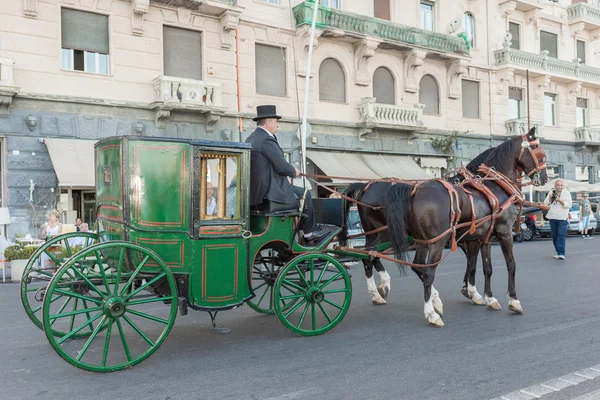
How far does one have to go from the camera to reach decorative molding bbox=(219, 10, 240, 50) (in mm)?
17109

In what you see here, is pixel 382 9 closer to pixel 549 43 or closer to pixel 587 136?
pixel 549 43

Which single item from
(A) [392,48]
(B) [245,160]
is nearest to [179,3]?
(A) [392,48]

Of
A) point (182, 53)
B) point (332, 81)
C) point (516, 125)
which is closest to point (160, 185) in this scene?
point (182, 53)

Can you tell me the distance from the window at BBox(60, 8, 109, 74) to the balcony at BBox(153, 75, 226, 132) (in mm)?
1647

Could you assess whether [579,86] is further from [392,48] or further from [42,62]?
[42,62]

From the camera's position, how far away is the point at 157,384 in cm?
412

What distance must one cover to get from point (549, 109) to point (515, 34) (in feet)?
13.8

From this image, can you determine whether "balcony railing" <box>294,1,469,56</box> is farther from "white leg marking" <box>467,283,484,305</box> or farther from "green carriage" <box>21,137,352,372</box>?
"green carriage" <box>21,137,352,372</box>

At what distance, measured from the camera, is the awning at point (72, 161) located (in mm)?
13609

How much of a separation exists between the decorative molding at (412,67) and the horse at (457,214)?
49.4 feet

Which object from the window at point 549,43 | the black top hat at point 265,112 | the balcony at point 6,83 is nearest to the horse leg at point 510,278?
the black top hat at point 265,112

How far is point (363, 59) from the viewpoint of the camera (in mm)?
20469

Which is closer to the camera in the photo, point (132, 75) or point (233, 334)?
point (233, 334)

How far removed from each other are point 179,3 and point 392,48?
8643 mm
